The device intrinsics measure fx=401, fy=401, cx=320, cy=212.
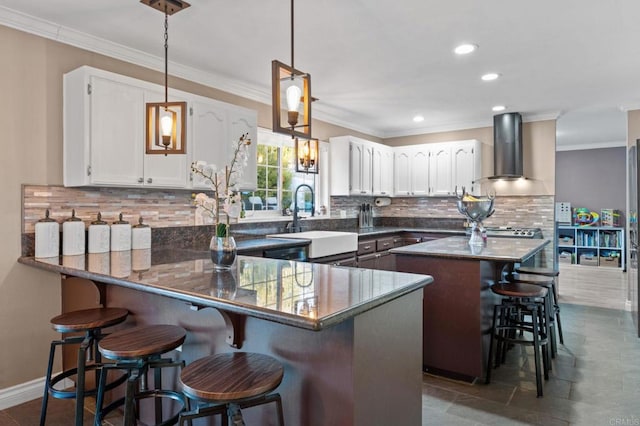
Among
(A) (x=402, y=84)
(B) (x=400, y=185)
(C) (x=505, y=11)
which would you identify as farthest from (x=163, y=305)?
(B) (x=400, y=185)

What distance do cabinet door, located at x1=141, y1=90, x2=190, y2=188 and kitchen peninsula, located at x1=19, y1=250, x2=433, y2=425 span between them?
1056mm

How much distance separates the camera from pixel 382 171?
5.99m

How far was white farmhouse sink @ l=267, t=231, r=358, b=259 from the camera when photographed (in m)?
3.85

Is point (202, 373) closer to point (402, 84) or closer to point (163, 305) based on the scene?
point (163, 305)

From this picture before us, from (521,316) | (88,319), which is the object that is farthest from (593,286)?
(88,319)

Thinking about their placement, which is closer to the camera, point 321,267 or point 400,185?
point 321,267

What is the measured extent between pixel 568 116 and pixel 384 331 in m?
5.37

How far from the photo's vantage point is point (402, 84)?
13.2ft

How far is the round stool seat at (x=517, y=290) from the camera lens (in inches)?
110

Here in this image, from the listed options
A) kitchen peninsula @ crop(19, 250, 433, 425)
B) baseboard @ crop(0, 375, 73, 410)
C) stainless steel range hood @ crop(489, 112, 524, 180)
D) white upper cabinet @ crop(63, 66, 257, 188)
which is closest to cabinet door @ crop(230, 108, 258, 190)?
white upper cabinet @ crop(63, 66, 257, 188)

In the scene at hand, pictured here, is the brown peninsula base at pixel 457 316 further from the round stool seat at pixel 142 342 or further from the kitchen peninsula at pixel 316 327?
the round stool seat at pixel 142 342

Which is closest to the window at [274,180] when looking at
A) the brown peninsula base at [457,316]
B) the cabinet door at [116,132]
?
the cabinet door at [116,132]

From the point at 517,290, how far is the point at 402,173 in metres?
3.50

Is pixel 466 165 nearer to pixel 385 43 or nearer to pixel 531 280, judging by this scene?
pixel 531 280
